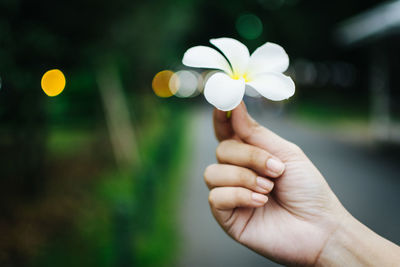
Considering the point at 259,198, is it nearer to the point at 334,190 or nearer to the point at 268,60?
the point at 268,60

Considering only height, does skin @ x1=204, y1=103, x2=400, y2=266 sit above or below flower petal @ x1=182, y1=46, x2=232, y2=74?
below

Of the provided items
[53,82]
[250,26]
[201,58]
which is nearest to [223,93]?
[201,58]

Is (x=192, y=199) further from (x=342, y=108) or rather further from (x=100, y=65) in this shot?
(x=342, y=108)

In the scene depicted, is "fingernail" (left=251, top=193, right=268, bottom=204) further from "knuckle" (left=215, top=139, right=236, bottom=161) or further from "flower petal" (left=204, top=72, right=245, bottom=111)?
"flower petal" (left=204, top=72, right=245, bottom=111)

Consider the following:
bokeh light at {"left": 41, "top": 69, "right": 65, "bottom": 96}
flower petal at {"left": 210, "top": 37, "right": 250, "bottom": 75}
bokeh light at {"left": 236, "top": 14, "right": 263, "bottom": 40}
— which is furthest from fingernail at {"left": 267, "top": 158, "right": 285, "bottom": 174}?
bokeh light at {"left": 236, "top": 14, "right": 263, "bottom": 40}

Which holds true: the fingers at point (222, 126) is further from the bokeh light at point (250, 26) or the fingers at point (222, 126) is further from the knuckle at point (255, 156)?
the bokeh light at point (250, 26)
